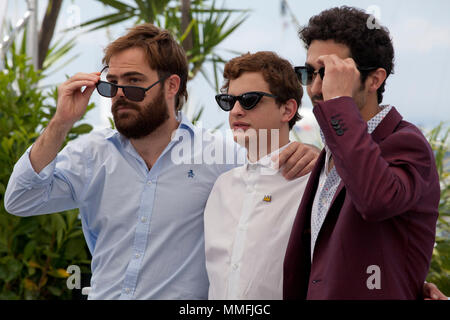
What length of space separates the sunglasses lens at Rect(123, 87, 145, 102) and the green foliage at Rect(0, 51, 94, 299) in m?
1.85

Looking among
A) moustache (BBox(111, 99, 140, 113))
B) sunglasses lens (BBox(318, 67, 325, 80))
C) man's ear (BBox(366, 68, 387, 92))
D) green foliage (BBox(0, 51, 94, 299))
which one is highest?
sunglasses lens (BBox(318, 67, 325, 80))

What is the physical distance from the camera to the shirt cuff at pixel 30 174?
2014mm

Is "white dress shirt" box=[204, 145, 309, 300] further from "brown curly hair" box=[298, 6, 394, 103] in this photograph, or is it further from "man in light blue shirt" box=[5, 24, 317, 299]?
"brown curly hair" box=[298, 6, 394, 103]

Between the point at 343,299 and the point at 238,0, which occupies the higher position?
the point at 238,0

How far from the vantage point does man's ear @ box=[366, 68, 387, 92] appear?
1.60 metres

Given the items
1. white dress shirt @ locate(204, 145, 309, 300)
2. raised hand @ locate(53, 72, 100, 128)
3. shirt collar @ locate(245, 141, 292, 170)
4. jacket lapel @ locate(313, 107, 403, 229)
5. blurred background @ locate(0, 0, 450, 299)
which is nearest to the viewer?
jacket lapel @ locate(313, 107, 403, 229)

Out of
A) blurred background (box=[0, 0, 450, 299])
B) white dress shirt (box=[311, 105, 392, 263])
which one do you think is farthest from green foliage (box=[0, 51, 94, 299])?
white dress shirt (box=[311, 105, 392, 263])

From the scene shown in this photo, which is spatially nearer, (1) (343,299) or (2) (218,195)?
(1) (343,299)

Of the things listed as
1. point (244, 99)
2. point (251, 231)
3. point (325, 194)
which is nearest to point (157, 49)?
point (244, 99)

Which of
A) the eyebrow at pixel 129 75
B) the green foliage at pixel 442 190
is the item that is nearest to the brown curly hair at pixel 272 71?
the eyebrow at pixel 129 75

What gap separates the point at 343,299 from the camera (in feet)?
4.88

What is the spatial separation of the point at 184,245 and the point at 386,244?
82cm

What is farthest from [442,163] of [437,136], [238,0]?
[238,0]
